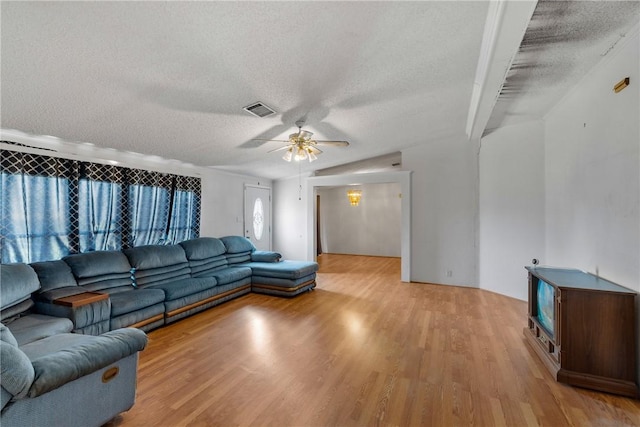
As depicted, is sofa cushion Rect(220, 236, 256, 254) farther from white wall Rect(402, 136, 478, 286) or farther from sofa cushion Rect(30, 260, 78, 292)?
white wall Rect(402, 136, 478, 286)

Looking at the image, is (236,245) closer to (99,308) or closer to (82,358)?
(99,308)

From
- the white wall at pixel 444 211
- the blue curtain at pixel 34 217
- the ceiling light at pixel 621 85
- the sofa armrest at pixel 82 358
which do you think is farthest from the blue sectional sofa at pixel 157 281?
the ceiling light at pixel 621 85

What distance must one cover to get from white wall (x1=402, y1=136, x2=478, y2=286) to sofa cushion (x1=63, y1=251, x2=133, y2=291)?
4.97m

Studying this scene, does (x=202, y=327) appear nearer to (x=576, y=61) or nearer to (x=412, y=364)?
(x=412, y=364)

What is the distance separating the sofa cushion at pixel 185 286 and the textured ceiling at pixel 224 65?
1.92m

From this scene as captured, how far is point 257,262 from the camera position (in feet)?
17.5

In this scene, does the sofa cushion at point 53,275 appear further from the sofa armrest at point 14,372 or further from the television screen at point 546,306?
the television screen at point 546,306

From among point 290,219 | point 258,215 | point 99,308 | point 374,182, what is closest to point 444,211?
point 374,182

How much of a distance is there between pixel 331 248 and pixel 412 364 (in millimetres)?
7261

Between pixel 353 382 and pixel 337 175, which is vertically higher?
pixel 337 175

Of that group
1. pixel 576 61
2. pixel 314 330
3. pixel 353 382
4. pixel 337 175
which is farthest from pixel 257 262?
pixel 576 61

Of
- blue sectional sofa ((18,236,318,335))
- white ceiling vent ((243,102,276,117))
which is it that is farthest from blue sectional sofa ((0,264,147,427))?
white ceiling vent ((243,102,276,117))

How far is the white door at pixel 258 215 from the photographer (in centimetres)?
662

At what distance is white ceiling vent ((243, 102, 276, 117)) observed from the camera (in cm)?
299
